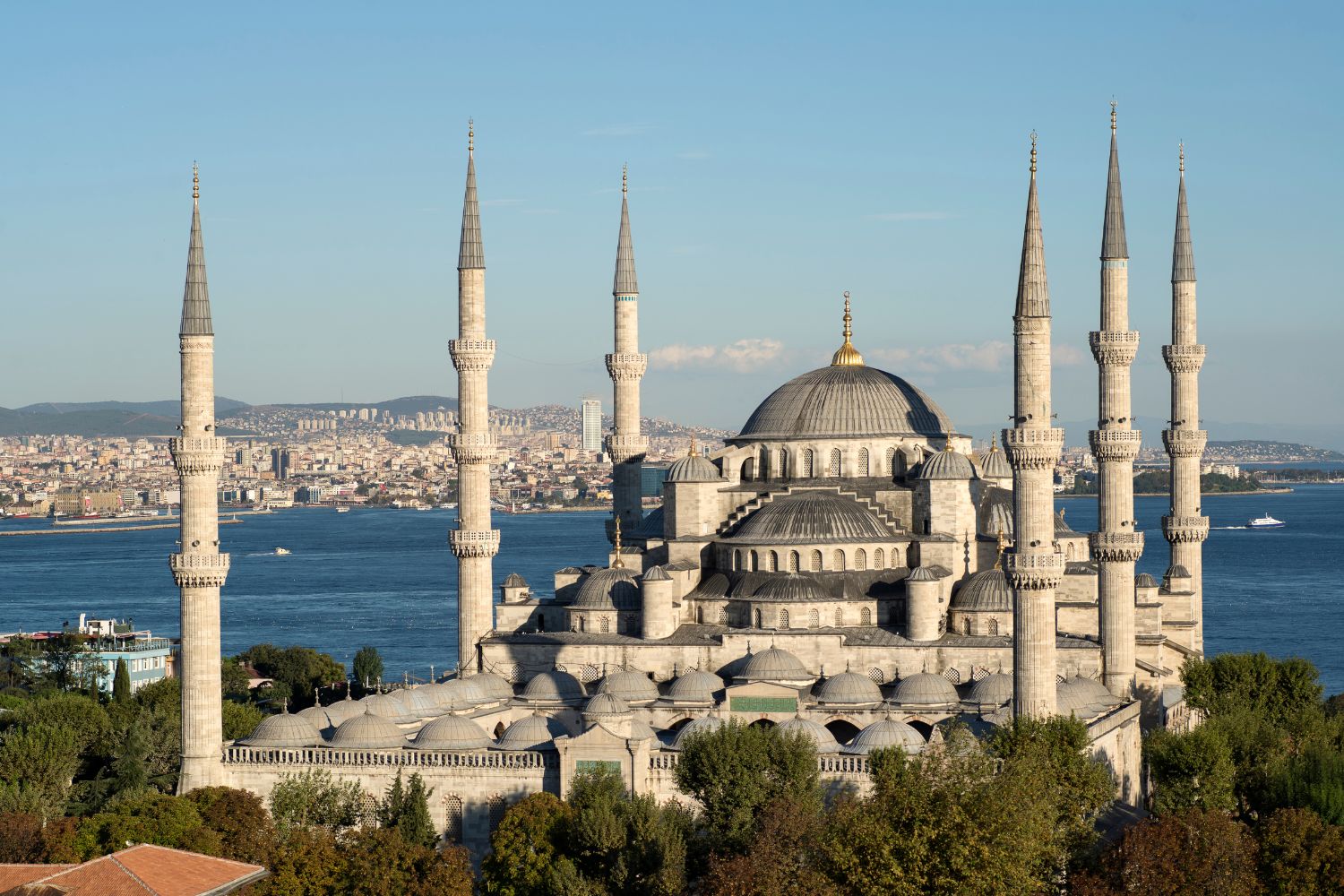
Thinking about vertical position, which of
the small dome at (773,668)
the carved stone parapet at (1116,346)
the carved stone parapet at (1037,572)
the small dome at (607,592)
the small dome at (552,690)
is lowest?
the small dome at (552,690)

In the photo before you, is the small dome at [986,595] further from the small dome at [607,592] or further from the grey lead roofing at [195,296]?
the grey lead roofing at [195,296]

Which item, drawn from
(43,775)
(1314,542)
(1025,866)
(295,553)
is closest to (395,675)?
(43,775)

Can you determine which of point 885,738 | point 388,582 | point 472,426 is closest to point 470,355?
point 472,426

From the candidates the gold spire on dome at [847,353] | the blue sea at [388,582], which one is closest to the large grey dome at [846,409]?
the gold spire on dome at [847,353]

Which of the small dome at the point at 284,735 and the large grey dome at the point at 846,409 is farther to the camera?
the large grey dome at the point at 846,409

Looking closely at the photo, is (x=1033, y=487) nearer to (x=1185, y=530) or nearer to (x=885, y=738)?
(x=885, y=738)

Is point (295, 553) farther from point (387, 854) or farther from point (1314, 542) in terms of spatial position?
point (387, 854)
